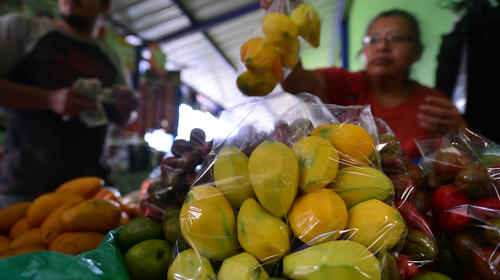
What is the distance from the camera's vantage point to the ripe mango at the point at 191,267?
18.3 inches

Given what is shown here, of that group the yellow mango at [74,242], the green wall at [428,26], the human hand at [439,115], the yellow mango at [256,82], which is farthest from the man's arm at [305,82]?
the yellow mango at [74,242]

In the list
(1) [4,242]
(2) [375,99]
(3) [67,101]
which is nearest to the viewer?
(1) [4,242]

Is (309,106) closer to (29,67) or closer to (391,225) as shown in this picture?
(391,225)

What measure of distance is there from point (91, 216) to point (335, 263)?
67 cm

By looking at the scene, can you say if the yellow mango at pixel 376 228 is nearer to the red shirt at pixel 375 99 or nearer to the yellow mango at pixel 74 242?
the yellow mango at pixel 74 242

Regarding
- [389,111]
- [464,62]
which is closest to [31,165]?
[389,111]

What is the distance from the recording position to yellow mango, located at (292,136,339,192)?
1.64 ft

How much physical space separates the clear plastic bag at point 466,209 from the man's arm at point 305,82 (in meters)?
0.71

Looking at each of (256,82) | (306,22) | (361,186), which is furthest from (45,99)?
(361,186)

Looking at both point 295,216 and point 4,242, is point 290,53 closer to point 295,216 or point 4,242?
point 295,216

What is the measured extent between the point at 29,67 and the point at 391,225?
2320 mm

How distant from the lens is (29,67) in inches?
69.4

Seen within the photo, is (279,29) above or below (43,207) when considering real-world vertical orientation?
above

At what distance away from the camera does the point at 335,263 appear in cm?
40
